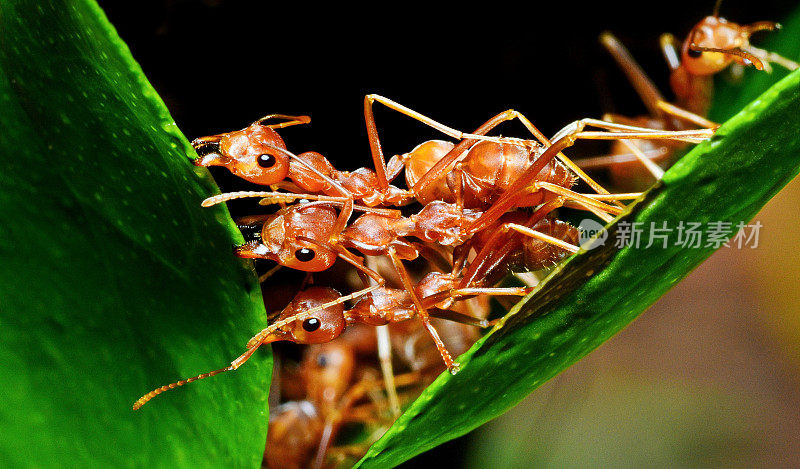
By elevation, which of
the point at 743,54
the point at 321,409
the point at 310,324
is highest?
the point at 310,324

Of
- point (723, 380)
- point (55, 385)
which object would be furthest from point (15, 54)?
point (723, 380)

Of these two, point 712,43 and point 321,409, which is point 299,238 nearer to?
point 321,409

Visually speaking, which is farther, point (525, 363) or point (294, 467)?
point (294, 467)

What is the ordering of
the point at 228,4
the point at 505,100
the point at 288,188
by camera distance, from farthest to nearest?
1. the point at 505,100
2. the point at 228,4
3. the point at 288,188

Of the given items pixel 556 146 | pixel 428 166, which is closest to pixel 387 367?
pixel 428 166

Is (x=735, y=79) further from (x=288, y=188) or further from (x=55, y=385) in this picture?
(x=55, y=385)
